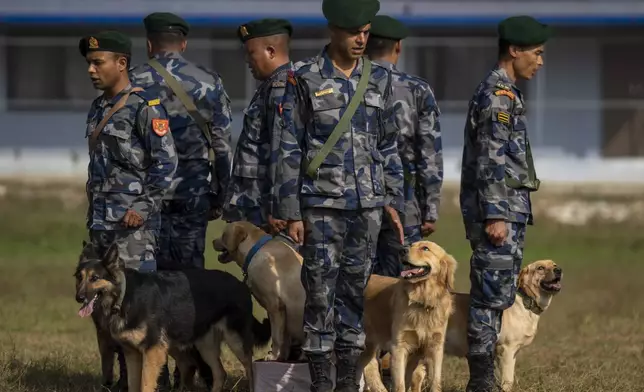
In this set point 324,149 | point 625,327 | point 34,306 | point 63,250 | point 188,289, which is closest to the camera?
point 324,149

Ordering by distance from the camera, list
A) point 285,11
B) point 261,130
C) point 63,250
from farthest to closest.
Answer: point 285,11 < point 63,250 < point 261,130

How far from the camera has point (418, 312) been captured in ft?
27.9

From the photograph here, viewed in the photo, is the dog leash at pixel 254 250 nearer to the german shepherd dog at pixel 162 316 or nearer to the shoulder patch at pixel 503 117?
the german shepherd dog at pixel 162 316

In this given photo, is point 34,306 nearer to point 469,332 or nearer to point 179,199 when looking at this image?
point 179,199

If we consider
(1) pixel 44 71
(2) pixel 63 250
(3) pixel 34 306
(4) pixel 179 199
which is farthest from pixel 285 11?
(4) pixel 179 199

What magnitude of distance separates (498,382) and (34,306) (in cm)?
688

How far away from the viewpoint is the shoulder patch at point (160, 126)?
872cm

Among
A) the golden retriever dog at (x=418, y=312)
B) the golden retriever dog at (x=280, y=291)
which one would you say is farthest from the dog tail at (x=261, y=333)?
the golden retriever dog at (x=418, y=312)

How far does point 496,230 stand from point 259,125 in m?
1.90

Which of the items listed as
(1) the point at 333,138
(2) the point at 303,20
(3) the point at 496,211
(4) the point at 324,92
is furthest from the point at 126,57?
(2) the point at 303,20

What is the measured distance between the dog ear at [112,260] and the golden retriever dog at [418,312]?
1760 mm

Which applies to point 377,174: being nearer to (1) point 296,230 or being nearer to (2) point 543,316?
(1) point 296,230

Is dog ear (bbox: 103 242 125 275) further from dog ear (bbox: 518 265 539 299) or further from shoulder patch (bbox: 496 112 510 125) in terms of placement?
dog ear (bbox: 518 265 539 299)

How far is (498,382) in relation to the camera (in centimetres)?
906
